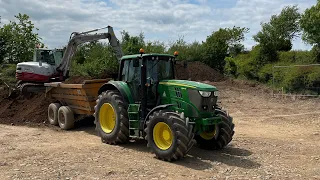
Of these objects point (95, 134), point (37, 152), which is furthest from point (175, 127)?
point (95, 134)

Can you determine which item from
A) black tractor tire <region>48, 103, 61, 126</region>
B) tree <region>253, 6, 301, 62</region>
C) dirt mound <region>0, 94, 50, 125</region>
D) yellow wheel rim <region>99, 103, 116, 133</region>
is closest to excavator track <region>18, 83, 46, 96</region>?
dirt mound <region>0, 94, 50, 125</region>

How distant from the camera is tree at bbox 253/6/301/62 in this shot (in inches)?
887

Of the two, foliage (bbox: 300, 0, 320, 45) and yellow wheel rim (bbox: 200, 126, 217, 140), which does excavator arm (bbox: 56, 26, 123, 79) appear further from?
foliage (bbox: 300, 0, 320, 45)

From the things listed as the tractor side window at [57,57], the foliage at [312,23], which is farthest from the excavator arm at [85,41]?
the foliage at [312,23]

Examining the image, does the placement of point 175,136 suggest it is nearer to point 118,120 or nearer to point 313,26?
Result: point 118,120

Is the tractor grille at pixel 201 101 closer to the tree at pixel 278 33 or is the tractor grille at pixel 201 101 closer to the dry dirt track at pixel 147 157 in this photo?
the dry dirt track at pixel 147 157

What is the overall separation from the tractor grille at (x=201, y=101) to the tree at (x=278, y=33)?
52.0 ft

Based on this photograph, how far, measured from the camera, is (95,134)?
34.9 ft

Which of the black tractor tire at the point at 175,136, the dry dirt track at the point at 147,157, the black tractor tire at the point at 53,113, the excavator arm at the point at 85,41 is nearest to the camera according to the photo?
the dry dirt track at the point at 147,157

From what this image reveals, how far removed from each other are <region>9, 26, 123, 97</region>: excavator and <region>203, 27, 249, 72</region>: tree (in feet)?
46.8

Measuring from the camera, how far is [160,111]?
7680 millimetres

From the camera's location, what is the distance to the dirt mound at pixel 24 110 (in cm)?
1253

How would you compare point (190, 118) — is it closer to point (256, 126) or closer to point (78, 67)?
point (256, 126)

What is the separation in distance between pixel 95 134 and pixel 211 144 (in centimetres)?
377
